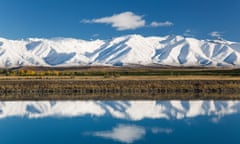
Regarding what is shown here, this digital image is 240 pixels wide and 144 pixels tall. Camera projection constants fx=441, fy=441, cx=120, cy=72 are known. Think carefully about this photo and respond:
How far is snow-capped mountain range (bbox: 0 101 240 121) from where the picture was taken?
36.2 metres

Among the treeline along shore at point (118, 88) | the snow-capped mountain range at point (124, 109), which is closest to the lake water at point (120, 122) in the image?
the snow-capped mountain range at point (124, 109)

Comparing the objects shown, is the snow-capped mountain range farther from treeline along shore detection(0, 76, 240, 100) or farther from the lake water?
treeline along shore detection(0, 76, 240, 100)

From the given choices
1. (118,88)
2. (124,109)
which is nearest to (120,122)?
(124,109)

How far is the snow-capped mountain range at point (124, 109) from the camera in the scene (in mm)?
36219

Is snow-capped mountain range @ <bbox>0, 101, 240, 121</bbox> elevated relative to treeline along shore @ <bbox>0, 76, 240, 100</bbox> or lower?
lower

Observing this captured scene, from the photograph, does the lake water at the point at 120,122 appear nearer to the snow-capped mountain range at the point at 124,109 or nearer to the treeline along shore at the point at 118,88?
the snow-capped mountain range at the point at 124,109

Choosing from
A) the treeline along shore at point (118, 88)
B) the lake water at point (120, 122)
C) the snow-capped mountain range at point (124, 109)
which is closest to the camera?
the lake water at point (120, 122)

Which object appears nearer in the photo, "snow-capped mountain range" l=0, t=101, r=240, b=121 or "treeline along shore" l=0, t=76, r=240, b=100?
"snow-capped mountain range" l=0, t=101, r=240, b=121

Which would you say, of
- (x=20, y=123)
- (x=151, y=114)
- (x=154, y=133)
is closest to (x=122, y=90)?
(x=151, y=114)

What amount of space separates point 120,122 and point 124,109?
835cm

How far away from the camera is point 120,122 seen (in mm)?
31594

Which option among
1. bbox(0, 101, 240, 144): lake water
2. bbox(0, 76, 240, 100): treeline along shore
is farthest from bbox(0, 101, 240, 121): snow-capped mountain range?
bbox(0, 76, 240, 100): treeline along shore

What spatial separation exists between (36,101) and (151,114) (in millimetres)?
14815

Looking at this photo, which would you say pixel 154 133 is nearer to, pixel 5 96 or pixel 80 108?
pixel 80 108
